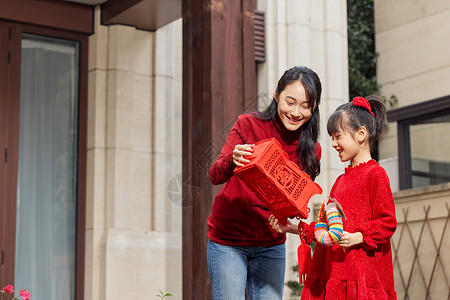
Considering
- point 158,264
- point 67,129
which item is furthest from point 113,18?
point 158,264

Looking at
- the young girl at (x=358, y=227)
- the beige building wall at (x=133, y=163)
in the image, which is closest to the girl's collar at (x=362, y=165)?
the young girl at (x=358, y=227)

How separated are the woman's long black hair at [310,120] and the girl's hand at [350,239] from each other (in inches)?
15.0

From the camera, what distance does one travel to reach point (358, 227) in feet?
9.76

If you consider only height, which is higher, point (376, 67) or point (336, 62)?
point (376, 67)

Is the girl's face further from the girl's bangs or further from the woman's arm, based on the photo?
the woman's arm

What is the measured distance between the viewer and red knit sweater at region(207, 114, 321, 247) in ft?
10.3

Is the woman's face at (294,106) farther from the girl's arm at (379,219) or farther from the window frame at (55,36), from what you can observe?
the window frame at (55,36)

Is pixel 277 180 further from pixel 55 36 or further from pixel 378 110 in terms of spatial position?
pixel 55 36

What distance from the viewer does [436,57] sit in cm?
1090

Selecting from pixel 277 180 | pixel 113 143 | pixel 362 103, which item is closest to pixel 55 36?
pixel 113 143

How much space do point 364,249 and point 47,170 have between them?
486 centimetres

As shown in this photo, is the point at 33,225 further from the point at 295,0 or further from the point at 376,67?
the point at 376,67

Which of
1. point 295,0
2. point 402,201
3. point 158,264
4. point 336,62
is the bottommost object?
point 158,264

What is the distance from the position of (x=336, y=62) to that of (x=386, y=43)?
4446 millimetres
